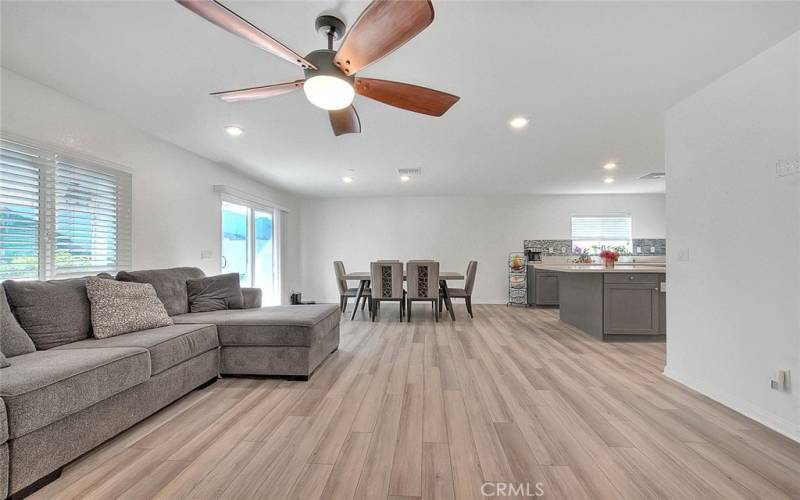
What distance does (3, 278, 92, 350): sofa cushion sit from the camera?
2.00 metres

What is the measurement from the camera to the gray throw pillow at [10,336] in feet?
5.90

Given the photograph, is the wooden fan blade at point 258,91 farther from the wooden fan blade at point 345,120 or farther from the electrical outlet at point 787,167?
the electrical outlet at point 787,167

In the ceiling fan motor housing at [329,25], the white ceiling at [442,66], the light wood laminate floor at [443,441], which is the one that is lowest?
the light wood laminate floor at [443,441]

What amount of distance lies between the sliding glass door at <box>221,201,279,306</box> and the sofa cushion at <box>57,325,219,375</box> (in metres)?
2.31

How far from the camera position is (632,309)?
388 cm

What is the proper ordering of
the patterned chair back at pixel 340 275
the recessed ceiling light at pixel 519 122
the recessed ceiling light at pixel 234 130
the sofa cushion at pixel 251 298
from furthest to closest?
Answer: the patterned chair back at pixel 340 275 → the sofa cushion at pixel 251 298 → the recessed ceiling light at pixel 234 130 → the recessed ceiling light at pixel 519 122

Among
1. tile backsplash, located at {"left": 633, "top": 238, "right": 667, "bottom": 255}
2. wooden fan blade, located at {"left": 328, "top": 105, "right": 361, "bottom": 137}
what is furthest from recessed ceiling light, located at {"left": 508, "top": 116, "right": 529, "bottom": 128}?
tile backsplash, located at {"left": 633, "top": 238, "right": 667, "bottom": 255}

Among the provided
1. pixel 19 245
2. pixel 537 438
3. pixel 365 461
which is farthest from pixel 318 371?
pixel 19 245

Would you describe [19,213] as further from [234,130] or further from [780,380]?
[780,380]

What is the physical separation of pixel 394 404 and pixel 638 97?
9.86 feet

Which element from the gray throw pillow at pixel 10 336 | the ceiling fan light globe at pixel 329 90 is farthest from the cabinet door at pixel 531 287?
the gray throw pillow at pixel 10 336

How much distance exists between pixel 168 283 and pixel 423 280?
10.8ft

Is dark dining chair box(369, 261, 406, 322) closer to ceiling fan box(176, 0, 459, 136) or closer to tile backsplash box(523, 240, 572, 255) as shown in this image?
ceiling fan box(176, 0, 459, 136)

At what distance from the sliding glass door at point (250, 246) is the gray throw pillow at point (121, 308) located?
6.85 ft
